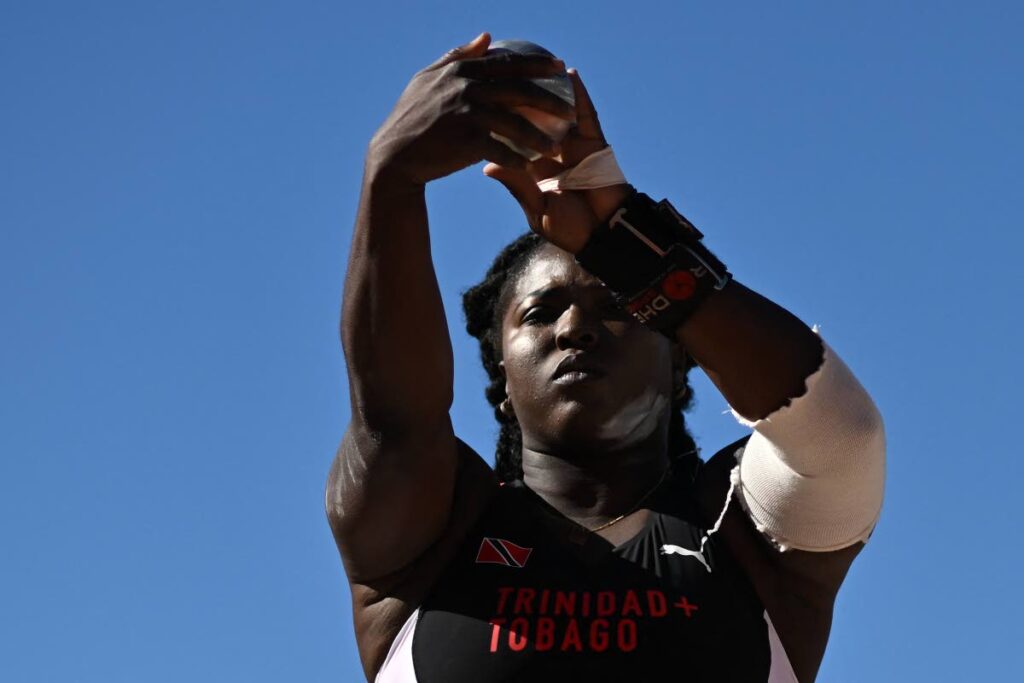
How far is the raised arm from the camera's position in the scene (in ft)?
14.2

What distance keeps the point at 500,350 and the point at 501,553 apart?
1.24 m

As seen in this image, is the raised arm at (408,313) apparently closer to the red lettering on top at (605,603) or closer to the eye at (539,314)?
the red lettering on top at (605,603)

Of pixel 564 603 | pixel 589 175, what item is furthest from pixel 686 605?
pixel 589 175

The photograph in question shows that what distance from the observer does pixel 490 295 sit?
6.42 metres

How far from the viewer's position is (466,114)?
430 cm

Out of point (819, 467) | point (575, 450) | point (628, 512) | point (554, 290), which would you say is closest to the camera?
point (819, 467)

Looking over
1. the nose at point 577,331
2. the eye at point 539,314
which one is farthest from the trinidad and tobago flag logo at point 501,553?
the eye at point 539,314

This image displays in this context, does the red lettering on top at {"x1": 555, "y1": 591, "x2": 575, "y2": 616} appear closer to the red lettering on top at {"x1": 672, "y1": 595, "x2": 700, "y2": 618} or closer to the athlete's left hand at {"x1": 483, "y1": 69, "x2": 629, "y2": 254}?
the red lettering on top at {"x1": 672, "y1": 595, "x2": 700, "y2": 618}

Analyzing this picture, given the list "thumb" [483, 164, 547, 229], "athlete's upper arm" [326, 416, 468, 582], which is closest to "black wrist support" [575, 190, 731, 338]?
"thumb" [483, 164, 547, 229]

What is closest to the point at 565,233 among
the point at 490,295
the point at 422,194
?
the point at 422,194

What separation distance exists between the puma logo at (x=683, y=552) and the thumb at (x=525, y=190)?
1109 millimetres

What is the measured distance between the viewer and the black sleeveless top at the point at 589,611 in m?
4.76

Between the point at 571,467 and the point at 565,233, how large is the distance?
1.25 m

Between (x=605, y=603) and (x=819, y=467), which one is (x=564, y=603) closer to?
(x=605, y=603)
